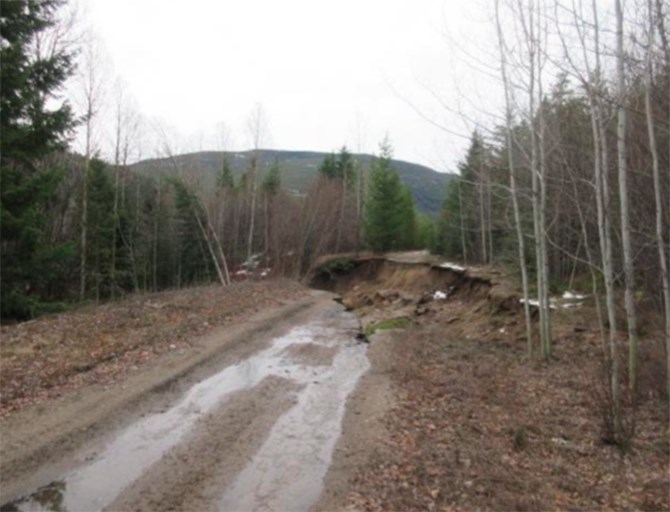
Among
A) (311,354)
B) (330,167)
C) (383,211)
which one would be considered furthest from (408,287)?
(330,167)

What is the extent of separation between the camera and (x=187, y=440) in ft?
23.5

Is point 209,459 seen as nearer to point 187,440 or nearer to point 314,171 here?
point 187,440

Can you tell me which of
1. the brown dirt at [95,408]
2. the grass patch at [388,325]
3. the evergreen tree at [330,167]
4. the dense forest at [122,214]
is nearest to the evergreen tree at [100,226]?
the dense forest at [122,214]

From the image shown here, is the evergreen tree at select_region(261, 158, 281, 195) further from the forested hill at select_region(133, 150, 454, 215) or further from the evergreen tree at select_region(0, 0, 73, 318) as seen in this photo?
the evergreen tree at select_region(0, 0, 73, 318)

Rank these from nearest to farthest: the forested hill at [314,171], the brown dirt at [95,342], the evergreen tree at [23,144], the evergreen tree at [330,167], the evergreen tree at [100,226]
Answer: the brown dirt at [95,342]
the evergreen tree at [23,144]
the evergreen tree at [100,226]
the evergreen tree at [330,167]
the forested hill at [314,171]

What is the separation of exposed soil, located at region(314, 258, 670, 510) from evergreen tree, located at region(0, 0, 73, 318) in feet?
35.6

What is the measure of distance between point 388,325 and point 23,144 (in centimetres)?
1293

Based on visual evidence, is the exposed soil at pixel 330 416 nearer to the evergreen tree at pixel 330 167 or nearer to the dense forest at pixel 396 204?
the dense forest at pixel 396 204

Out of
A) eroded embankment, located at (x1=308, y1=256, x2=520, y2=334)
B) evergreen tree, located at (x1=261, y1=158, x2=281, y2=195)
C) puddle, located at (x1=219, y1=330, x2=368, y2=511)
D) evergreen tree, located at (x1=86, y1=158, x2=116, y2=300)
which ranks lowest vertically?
puddle, located at (x1=219, y1=330, x2=368, y2=511)

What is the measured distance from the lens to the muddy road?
5633 millimetres

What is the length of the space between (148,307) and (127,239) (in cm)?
1953

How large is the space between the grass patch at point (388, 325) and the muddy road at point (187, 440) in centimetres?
556

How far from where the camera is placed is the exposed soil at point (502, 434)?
224 inches

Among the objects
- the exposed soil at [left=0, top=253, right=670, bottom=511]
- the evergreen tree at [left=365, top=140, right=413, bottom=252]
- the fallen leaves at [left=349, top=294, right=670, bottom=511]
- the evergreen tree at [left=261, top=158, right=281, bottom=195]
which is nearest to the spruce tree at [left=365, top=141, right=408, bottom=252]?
the evergreen tree at [left=365, top=140, right=413, bottom=252]
